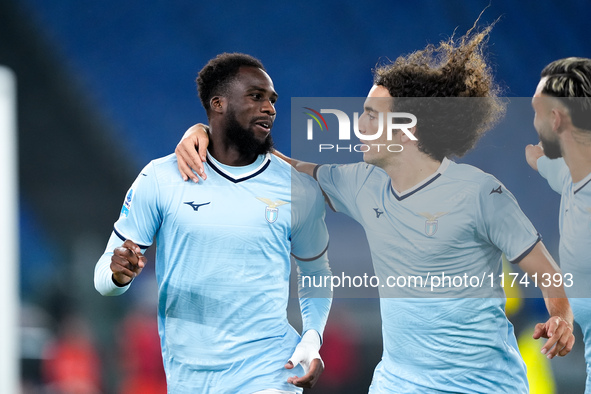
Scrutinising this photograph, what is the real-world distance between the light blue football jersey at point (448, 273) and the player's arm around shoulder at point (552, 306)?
0.18 ft

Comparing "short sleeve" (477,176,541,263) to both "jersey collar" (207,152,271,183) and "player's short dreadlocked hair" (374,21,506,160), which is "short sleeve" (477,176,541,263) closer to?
"player's short dreadlocked hair" (374,21,506,160)

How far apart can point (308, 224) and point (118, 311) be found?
1.81m

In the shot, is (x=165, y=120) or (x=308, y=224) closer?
(x=308, y=224)

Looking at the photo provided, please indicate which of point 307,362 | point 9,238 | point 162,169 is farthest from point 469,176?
point 9,238

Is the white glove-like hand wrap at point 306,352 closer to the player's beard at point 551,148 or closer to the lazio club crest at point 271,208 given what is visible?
the lazio club crest at point 271,208

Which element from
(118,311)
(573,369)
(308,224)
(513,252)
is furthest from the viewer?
(118,311)

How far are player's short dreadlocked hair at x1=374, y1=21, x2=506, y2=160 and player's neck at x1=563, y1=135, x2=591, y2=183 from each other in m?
0.33

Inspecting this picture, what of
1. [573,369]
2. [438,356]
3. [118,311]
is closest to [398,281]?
[438,356]

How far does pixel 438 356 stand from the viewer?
7.75ft

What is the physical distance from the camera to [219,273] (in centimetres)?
242

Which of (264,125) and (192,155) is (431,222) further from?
(192,155)

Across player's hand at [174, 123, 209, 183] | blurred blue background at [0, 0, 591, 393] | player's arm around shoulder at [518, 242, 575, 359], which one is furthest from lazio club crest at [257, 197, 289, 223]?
blurred blue background at [0, 0, 591, 393]

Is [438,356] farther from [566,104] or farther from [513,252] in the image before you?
[566,104]

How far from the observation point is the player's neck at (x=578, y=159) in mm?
2461
